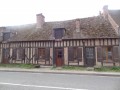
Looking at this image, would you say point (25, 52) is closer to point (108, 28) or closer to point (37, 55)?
point (37, 55)

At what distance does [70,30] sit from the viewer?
762 inches

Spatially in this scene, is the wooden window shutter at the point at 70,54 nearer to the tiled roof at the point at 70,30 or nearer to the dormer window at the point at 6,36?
the tiled roof at the point at 70,30

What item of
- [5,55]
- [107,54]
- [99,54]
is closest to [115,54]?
[107,54]

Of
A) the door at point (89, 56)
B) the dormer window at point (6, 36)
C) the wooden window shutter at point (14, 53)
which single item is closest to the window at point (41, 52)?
the wooden window shutter at point (14, 53)

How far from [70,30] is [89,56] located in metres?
4.05

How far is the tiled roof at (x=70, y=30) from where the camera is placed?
696 inches

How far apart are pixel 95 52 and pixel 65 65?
363 centimetres

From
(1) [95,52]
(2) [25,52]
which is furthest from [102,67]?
(2) [25,52]

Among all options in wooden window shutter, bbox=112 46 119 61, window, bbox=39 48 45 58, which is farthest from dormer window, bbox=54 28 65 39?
wooden window shutter, bbox=112 46 119 61

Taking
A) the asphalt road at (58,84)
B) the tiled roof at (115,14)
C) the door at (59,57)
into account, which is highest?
the tiled roof at (115,14)

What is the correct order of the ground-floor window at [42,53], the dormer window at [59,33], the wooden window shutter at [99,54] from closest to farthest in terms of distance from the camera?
the wooden window shutter at [99,54]
the dormer window at [59,33]
the ground-floor window at [42,53]

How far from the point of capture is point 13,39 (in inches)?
835

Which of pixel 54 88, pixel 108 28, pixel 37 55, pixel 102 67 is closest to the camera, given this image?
pixel 54 88

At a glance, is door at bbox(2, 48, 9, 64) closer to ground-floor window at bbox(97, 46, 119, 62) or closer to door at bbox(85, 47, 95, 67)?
door at bbox(85, 47, 95, 67)
